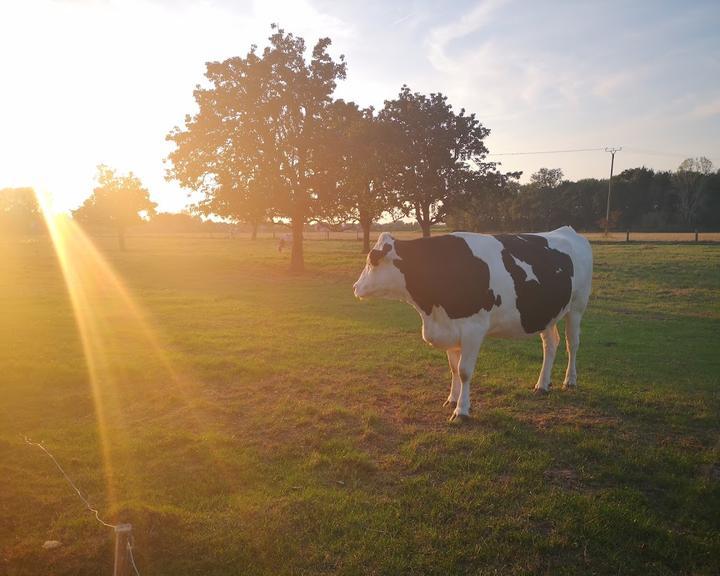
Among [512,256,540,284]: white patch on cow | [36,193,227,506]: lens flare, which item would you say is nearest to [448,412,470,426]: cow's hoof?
[512,256,540,284]: white patch on cow

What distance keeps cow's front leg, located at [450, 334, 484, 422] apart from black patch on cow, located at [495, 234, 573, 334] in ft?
2.96

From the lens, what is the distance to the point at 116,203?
45938 millimetres

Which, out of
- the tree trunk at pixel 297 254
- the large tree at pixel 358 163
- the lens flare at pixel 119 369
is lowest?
the lens flare at pixel 119 369

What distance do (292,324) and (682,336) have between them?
29.7 ft

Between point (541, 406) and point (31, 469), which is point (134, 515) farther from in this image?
point (541, 406)

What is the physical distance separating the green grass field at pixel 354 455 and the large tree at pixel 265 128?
13.7 meters

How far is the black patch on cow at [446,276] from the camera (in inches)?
251

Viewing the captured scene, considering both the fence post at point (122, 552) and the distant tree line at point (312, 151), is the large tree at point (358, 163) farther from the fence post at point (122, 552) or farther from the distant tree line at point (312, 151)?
the fence post at point (122, 552)

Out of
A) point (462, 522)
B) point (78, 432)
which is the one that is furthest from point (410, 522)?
point (78, 432)

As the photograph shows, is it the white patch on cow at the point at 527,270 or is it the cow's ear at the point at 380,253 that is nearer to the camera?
the cow's ear at the point at 380,253

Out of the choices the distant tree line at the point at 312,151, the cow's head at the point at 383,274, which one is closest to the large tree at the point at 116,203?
the distant tree line at the point at 312,151

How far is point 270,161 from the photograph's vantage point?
78.1 feet

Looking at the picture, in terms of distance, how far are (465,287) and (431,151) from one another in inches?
939

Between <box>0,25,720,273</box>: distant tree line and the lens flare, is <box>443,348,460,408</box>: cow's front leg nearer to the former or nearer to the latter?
the lens flare
